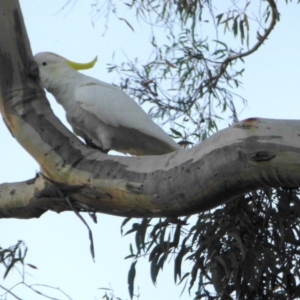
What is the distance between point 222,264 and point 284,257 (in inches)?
8.9

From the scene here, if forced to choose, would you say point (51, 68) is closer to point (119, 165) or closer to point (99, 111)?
point (99, 111)

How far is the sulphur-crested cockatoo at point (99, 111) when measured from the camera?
219cm

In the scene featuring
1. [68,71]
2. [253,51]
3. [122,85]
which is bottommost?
[68,71]

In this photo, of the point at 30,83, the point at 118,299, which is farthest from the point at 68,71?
the point at 118,299

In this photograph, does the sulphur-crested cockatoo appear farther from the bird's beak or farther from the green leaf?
the green leaf

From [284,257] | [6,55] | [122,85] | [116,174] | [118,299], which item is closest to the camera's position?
[116,174]

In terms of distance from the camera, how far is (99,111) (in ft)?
7.16

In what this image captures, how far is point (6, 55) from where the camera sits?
5.68ft

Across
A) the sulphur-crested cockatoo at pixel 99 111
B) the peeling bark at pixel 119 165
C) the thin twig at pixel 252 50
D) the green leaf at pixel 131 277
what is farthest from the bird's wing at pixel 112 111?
the thin twig at pixel 252 50

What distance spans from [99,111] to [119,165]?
1.87 feet

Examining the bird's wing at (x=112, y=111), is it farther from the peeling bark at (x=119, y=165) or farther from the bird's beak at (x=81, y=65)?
the peeling bark at (x=119, y=165)

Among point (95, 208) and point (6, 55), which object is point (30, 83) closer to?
point (6, 55)

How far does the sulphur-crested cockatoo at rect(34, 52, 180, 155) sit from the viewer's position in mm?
2186

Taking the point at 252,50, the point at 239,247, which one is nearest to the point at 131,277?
the point at 239,247
